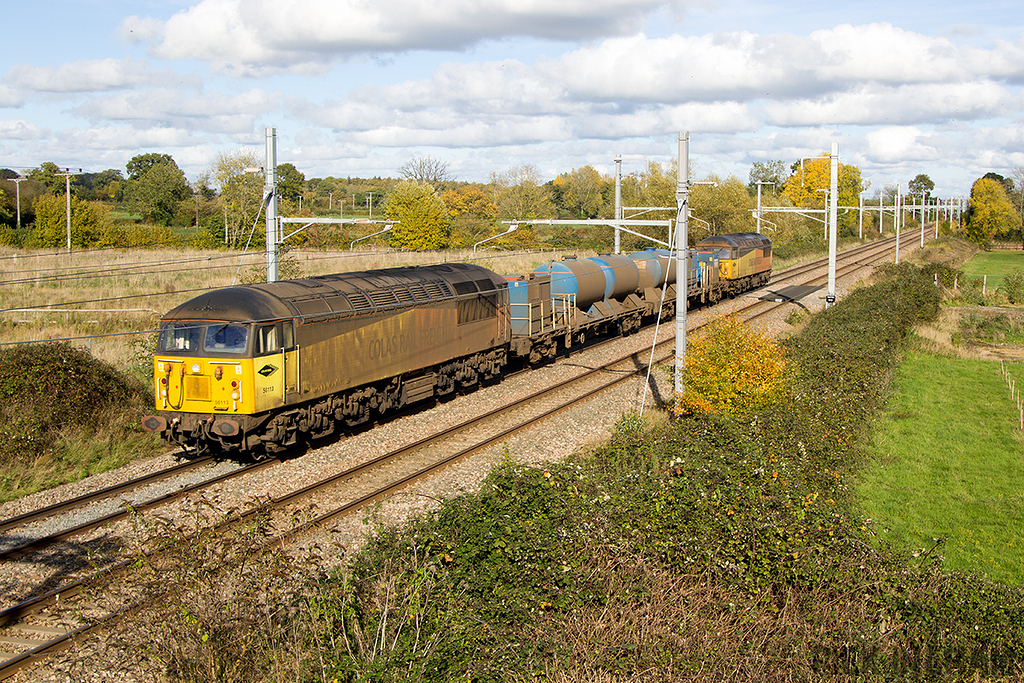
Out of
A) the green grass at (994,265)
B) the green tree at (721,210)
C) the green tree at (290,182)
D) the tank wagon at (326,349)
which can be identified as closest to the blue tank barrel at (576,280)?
the tank wagon at (326,349)

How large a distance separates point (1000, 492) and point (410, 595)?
1324 cm

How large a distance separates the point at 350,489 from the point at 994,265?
246ft

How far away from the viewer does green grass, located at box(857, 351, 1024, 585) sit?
13.2m

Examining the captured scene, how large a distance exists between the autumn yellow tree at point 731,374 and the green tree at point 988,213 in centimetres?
8674

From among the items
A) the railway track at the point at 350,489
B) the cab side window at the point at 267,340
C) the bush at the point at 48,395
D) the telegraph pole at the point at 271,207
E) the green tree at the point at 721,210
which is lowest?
the railway track at the point at 350,489

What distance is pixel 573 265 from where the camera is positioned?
93.4 feet

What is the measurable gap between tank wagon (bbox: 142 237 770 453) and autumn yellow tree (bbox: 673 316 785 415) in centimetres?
196

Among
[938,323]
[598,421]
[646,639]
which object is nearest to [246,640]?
[646,639]

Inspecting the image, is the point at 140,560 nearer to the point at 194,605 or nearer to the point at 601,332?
the point at 194,605

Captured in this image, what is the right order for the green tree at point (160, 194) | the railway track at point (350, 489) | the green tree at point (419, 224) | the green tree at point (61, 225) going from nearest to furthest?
the railway track at point (350, 489), the green tree at point (419, 224), the green tree at point (61, 225), the green tree at point (160, 194)

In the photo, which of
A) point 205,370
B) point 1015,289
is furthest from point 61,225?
point 1015,289

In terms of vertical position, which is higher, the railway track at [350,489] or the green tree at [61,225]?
the green tree at [61,225]

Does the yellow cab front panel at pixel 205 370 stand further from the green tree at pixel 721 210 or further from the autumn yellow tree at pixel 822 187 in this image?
the autumn yellow tree at pixel 822 187

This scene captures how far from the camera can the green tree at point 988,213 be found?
90312mm
